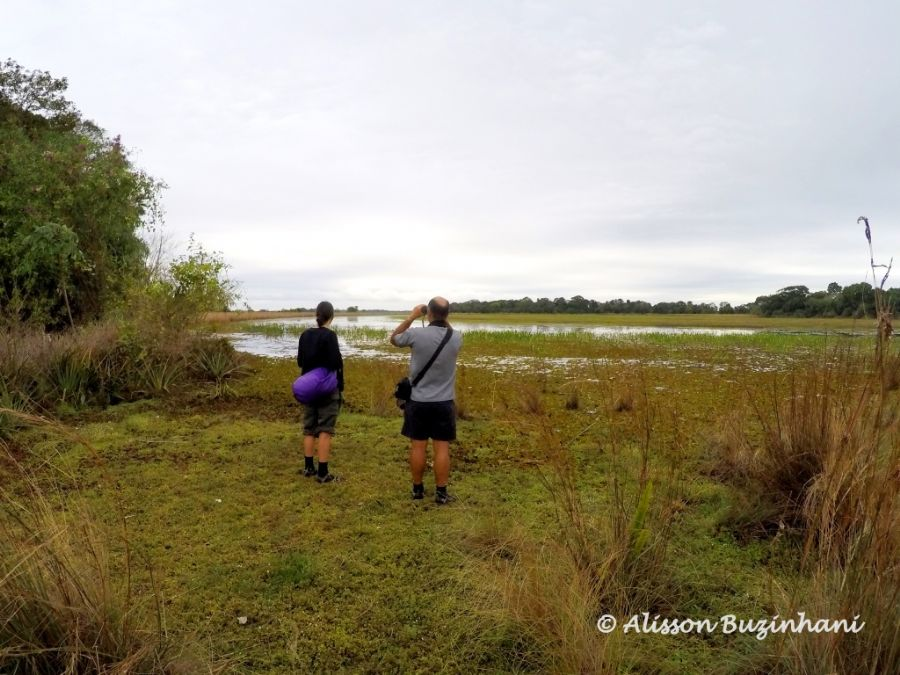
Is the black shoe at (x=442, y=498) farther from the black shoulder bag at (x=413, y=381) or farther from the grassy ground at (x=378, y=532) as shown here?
the black shoulder bag at (x=413, y=381)

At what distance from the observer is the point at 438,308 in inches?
180

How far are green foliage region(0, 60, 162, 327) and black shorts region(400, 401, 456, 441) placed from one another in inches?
358

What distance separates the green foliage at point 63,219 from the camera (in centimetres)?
1153

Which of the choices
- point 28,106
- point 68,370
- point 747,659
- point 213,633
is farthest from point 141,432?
point 28,106

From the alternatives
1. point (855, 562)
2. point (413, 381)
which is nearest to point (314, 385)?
point (413, 381)

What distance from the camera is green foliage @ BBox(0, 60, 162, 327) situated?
1153 centimetres

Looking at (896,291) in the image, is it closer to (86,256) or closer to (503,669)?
(503,669)

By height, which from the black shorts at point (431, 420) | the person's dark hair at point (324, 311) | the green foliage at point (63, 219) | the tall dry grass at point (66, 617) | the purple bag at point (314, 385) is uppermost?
the green foliage at point (63, 219)

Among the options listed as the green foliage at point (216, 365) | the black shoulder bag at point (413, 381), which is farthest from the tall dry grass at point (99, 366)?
the black shoulder bag at point (413, 381)

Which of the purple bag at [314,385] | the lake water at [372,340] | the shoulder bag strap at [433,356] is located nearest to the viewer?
the shoulder bag strap at [433,356]

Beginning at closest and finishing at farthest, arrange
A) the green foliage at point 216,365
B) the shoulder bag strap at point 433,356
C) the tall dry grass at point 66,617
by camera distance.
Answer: the tall dry grass at point 66,617 < the shoulder bag strap at point 433,356 < the green foliage at point 216,365

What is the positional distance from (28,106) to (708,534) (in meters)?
21.9

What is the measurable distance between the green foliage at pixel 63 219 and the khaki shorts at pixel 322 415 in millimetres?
7822

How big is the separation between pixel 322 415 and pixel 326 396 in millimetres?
244
